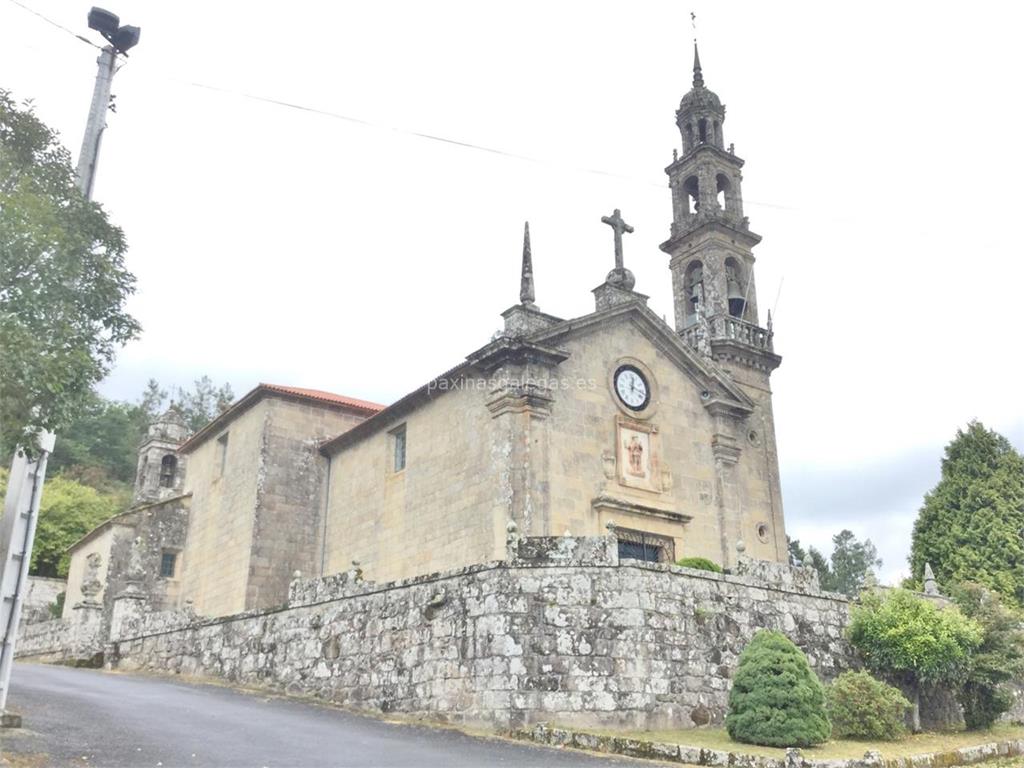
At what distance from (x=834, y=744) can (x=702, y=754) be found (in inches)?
113

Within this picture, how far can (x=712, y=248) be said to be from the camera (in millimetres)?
28812

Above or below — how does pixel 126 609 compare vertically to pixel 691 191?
below

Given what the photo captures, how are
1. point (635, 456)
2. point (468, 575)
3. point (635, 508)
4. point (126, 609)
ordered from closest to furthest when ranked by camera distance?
point (468, 575) < point (635, 508) < point (635, 456) < point (126, 609)

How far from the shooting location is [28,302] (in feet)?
30.2

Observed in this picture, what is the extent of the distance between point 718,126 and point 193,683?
23.9m

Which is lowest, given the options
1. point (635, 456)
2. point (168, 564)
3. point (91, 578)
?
point (91, 578)

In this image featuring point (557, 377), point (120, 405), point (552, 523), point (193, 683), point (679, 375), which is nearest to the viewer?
point (193, 683)

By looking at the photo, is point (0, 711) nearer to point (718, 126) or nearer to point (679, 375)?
point (679, 375)

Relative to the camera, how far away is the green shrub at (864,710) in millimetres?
13906

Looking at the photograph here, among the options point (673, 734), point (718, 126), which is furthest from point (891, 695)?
point (718, 126)

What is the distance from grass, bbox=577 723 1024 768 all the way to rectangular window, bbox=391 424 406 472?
40.7ft

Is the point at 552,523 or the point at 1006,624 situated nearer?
the point at 1006,624

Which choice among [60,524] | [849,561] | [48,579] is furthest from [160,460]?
[849,561]

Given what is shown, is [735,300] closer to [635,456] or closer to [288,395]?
[635,456]
